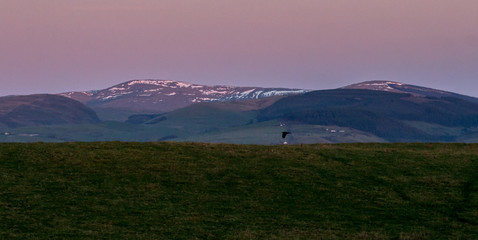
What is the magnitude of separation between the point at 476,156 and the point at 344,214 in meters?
21.6

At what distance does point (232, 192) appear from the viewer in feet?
133

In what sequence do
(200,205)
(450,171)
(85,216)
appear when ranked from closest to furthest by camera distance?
(85,216) < (200,205) < (450,171)

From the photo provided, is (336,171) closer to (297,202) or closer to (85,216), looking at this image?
(297,202)

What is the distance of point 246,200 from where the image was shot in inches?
1524

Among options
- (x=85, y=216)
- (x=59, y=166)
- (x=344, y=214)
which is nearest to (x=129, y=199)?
(x=85, y=216)

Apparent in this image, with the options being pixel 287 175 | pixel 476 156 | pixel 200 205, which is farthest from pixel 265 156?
pixel 476 156

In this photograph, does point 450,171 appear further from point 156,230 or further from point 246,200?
point 156,230

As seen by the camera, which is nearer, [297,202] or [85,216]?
[85,216]

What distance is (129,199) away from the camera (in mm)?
38281

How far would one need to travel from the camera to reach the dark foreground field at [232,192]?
33.1 meters

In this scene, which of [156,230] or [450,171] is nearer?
[156,230]

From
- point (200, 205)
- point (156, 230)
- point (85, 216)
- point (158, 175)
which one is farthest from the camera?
point (158, 175)

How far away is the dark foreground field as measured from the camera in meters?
33.1

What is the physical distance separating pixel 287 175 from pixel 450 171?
12.6 metres
